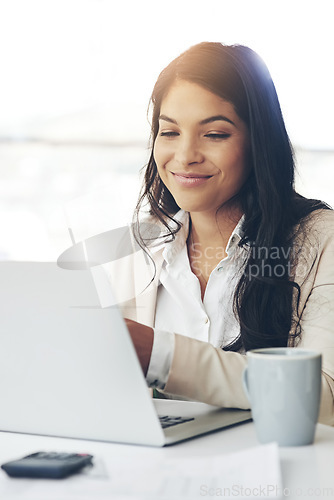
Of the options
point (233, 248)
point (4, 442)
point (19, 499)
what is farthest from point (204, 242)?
point (19, 499)

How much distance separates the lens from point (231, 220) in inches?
65.1

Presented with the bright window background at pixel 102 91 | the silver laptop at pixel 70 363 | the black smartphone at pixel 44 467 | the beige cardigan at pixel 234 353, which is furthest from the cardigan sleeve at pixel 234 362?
the bright window background at pixel 102 91

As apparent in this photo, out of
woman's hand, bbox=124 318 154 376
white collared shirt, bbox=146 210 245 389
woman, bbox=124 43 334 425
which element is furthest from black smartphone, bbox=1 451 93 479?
white collared shirt, bbox=146 210 245 389

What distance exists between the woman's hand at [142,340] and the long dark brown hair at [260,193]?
0.59 m

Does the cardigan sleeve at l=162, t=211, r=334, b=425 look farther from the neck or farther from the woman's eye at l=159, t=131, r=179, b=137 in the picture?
the woman's eye at l=159, t=131, r=179, b=137

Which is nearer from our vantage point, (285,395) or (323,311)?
(285,395)

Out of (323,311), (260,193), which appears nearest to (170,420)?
(323,311)

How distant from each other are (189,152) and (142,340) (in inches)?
29.7

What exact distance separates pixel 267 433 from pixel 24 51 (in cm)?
372

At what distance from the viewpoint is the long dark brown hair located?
143cm

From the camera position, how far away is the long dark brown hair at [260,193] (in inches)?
56.1

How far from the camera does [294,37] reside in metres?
3.42

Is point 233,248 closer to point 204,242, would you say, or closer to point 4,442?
point 204,242

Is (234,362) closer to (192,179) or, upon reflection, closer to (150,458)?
(150,458)
